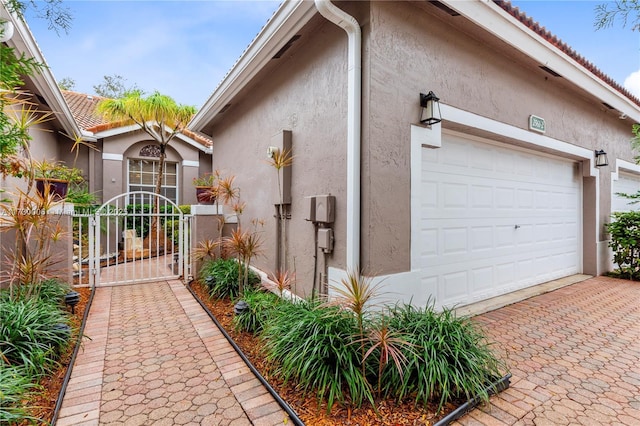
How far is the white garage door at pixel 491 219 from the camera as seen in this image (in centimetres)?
444

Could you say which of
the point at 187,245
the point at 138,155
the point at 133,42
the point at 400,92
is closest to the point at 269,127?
the point at 400,92

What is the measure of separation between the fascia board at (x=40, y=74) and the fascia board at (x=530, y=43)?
15.2 feet

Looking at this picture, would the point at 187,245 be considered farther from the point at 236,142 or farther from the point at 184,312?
the point at 236,142

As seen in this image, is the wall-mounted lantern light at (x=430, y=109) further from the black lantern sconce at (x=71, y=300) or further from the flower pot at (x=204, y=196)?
the black lantern sconce at (x=71, y=300)

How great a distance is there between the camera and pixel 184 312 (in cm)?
478

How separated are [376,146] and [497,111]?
2.65 m

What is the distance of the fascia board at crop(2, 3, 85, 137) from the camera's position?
420 cm

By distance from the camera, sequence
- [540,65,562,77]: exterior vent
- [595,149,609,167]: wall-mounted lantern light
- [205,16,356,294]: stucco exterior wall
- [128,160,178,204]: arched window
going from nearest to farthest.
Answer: [205,16,356,294]: stucco exterior wall, [540,65,562,77]: exterior vent, [595,149,609,167]: wall-mounted lantern light, [128,160,178,204]: arched window

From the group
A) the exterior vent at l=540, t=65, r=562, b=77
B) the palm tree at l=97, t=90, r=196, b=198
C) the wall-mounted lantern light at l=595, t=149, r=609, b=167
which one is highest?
the palm tree at l=97, t=90, r=196, b=198

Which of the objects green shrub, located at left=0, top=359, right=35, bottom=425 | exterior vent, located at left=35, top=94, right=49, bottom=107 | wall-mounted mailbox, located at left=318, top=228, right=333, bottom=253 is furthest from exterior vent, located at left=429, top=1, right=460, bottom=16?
exterior vent, located at left=35, top=94, right=49, bottom=107

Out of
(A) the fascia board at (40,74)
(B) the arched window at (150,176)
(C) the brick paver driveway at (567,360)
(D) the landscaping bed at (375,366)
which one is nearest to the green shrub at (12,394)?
(D) the landscaping bed at (375,366)

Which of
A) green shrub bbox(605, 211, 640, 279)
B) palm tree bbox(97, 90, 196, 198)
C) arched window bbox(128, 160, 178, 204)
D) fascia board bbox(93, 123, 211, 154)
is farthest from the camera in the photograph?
arched window bbox(128, 160, 178, 204)

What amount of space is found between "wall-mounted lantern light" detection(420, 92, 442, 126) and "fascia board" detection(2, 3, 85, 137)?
Answer: 376 centimetres

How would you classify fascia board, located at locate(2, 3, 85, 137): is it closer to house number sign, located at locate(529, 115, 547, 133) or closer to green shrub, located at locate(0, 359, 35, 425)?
green shrub, located at locate(0, 359, 35, 425)
